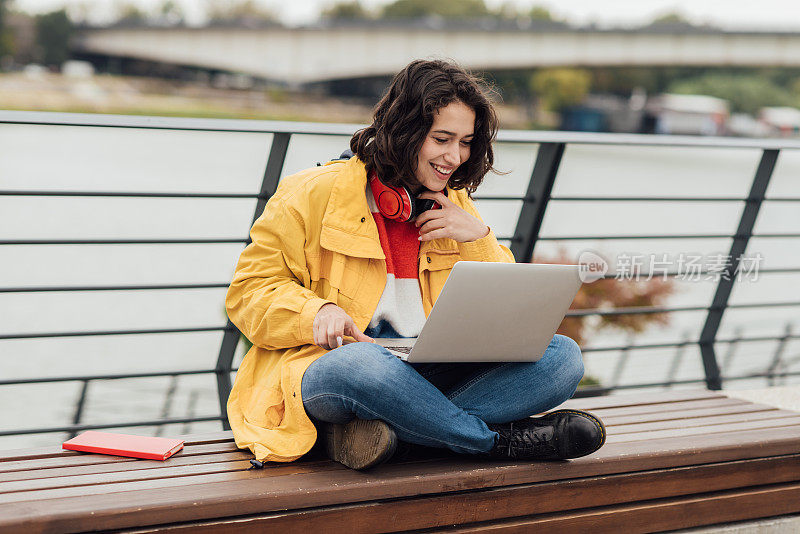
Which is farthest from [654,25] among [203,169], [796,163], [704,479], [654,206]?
[704,479]

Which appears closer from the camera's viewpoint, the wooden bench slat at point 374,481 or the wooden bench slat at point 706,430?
the wooden bench slat at point 374,481

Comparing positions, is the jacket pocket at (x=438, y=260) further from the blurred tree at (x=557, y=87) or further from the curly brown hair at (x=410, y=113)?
the blurred tree at (x=557, y=87)

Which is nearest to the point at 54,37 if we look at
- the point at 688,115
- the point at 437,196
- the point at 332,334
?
the point at 688,115

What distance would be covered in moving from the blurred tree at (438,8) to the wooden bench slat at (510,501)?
57.5m

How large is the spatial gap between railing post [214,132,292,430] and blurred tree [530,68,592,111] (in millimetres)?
28394

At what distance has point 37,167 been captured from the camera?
2202 cm

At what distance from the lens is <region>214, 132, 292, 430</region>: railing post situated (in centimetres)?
286

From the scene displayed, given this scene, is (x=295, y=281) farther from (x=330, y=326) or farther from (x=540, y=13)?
(x=540, y=13)

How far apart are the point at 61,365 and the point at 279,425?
11.0m

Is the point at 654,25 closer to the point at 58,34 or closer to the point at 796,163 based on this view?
the point at 796,163

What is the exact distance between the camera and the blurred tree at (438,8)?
58.7 meters

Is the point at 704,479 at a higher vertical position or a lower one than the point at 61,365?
higher

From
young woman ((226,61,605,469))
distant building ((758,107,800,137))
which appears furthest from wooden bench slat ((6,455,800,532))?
distant building ((758,107,800,137))

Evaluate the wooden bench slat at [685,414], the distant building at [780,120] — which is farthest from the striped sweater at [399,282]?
the distant building at [780,120]
